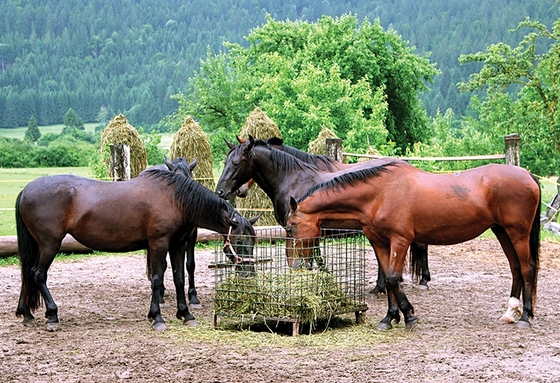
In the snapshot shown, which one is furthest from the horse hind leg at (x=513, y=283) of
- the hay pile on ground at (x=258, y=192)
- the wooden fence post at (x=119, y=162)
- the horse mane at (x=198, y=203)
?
the wooden fence post at (x=119, y=162)

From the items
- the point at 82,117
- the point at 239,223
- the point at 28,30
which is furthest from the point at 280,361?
the point at 28,30

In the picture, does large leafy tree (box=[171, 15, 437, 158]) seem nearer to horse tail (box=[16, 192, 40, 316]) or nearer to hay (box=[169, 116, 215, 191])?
hay (box=[169, 116, 215, 191])

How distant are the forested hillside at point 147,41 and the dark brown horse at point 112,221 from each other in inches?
1633

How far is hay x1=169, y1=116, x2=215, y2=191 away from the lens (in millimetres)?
13539

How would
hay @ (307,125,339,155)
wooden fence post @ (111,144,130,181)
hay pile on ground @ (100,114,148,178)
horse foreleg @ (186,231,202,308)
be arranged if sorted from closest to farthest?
1. horse foreleg @ (186,231,202,308)
2. wooden fence post @ (111,144,130,181)
3. hay pile on ground @ (100,114,148,178)
4. hay @ (307,125,339,155)

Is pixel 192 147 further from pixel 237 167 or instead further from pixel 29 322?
pixel 29 322

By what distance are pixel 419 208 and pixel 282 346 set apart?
196cm

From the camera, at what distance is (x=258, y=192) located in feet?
46.2

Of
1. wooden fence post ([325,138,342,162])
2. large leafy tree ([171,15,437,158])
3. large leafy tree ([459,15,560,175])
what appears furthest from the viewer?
large leafy tree ([171,15,437,158])

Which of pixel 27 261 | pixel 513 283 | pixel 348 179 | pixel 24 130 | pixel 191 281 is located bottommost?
pixel 191 281

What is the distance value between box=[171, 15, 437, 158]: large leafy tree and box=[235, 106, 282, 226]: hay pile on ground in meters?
11.0

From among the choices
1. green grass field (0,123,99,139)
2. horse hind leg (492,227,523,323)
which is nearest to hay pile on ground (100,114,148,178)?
→ horse hind leg (492,227,523,323)

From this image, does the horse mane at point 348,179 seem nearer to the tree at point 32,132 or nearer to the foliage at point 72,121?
the tree at point 32,132

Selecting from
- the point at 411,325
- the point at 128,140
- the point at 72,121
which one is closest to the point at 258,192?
the point at 128,140
